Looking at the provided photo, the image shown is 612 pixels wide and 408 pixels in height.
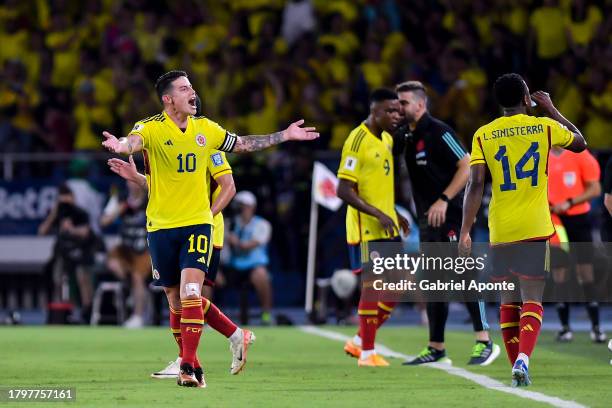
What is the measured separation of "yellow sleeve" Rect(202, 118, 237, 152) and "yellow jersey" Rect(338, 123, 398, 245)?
8.04 ft

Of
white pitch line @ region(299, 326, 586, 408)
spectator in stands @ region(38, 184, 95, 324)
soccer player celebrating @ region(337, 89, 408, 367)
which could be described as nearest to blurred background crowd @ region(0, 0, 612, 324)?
spectator in stands @ region(38, 184, 95, 324)

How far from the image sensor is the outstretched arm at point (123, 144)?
9547 mm


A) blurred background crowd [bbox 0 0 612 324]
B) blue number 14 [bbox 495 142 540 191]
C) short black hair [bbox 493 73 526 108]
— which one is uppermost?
blurred background crowd [bbox 0 0 612 324]

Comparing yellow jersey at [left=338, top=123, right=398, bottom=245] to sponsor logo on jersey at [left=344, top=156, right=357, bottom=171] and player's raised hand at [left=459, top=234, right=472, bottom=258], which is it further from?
player's raised hand at [left=459, top=234, right=472, bottom=258]

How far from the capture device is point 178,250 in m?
10.4

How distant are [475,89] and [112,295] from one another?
6171 millimetres

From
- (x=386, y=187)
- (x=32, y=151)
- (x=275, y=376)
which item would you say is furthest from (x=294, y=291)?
(x=275, y=376)

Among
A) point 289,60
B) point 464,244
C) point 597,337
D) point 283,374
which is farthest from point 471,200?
point 289,60

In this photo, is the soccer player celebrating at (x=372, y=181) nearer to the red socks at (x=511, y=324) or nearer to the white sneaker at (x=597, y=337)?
the red socks at (x=511, y=324)

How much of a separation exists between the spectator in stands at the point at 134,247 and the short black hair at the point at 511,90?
35.8 ft

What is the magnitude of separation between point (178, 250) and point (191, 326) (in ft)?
2.00

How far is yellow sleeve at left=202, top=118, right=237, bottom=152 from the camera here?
10453mm

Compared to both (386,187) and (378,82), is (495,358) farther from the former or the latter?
(378,82)

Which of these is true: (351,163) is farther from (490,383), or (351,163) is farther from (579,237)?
(579,237)
